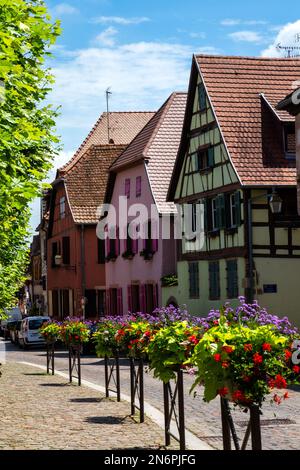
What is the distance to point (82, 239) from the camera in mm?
56219

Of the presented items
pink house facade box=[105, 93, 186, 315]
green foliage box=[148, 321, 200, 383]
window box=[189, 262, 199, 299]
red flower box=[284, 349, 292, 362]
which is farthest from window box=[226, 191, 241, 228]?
red flower box=[284, 349, 292, 362]

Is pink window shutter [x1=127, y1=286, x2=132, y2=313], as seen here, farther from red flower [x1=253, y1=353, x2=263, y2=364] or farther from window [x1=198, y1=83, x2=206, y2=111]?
red flower [x1=253, y1=353, x2=263, y2=364]

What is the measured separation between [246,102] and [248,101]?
19 centimetres

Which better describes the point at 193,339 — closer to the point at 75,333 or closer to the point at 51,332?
A: the point at 75,333

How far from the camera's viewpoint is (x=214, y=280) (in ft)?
124

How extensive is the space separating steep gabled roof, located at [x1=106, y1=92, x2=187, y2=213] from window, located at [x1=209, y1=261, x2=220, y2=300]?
21.1 feet

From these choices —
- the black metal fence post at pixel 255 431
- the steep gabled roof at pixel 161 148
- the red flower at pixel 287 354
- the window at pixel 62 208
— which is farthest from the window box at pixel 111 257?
the black metal fence post at pixel 255 431

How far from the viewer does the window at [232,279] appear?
3509cm

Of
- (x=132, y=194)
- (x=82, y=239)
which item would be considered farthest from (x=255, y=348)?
(x=82, y=239)

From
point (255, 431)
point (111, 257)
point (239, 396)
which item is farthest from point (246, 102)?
point (255, 431)

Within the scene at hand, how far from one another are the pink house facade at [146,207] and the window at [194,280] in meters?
3.52
